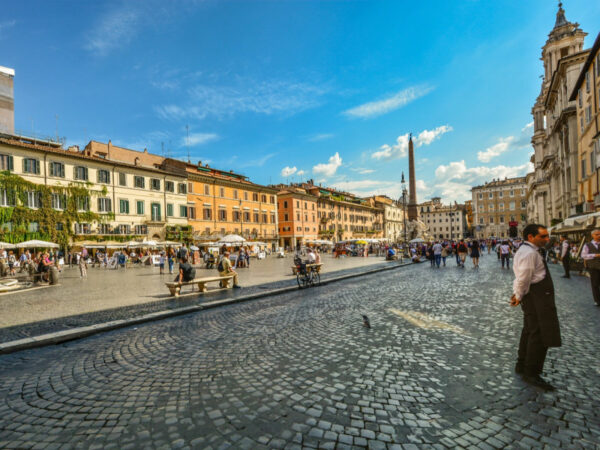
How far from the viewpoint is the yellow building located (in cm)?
4416

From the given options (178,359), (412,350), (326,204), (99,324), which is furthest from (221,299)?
(326,204)

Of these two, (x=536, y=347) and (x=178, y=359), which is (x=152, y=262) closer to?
(x=178, y=359)

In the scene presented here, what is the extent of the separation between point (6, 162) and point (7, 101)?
1054cm

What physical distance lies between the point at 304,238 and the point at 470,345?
58580 mm

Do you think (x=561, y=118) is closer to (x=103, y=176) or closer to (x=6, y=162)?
(x=103, y=176)

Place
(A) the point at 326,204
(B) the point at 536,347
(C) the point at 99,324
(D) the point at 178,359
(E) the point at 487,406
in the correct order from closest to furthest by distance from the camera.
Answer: (E) the point at 487,406, (B) the point at 536,347, (D) the point at 178,359, (C) the point at 99,324, (A) the point at 326,204

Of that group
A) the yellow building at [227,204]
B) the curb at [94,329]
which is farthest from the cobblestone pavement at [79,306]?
the yellow building at [227,204]

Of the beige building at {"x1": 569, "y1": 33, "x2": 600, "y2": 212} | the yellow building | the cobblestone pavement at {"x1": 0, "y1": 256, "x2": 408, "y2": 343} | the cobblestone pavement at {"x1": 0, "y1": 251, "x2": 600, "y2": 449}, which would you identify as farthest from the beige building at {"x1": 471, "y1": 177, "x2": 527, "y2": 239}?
the cobblestone pavement at {"x1": 0, "y1": 251, "x2": 600, "y2": 449}

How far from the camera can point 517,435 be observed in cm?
269

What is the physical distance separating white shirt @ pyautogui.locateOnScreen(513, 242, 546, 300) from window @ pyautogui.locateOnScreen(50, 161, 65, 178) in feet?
125

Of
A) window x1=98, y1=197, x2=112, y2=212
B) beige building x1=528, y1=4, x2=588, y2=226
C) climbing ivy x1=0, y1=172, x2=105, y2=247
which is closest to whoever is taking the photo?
beige building x1=528, y1=4, x2=588, y2=226

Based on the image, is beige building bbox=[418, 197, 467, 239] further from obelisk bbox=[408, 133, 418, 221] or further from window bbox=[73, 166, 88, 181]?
window bbox=[73, 166, 88, 181]

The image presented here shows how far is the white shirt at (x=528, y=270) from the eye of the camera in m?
3.61

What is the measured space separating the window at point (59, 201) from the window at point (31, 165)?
2576 millimetres
